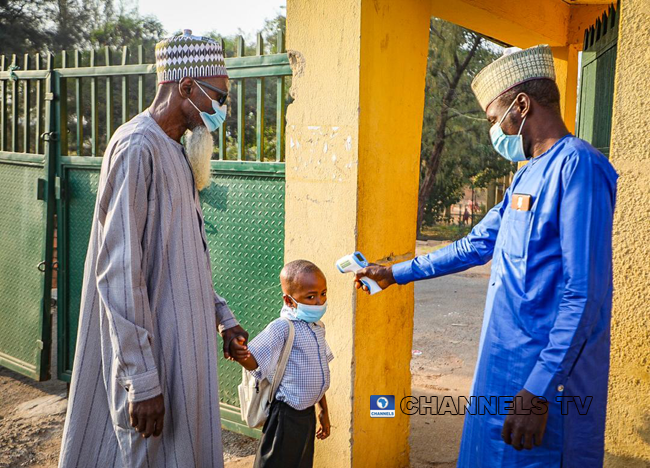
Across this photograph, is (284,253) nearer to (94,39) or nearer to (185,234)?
(185,234)

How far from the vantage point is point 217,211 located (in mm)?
4340

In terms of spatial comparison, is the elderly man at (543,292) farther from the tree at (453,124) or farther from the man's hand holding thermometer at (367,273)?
the tree at (453,124)

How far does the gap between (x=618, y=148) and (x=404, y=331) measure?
1.65 m

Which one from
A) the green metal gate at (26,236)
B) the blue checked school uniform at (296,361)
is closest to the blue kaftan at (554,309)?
the blue checked school uniform at (296,361)

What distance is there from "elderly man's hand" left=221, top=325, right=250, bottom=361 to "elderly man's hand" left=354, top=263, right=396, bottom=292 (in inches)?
25.6

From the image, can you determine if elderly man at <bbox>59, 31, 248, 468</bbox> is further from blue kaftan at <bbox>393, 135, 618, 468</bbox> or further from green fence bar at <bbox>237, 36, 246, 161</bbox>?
green fence bar at <bbox>237, 36, 246, 161</bbox>

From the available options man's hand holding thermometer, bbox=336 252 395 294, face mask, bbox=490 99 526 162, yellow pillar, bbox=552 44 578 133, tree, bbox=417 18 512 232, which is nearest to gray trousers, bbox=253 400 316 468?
man's hand holding thermometer, bbox=336 252 395 294

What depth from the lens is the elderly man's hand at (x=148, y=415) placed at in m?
2.16

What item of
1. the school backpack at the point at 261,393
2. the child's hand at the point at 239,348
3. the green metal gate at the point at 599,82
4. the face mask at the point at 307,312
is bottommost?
the school backpack at the point at 261,393

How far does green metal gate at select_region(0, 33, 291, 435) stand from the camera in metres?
4.03

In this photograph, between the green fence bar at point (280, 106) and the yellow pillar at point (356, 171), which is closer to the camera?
the yellow pillar at point (356, 171)

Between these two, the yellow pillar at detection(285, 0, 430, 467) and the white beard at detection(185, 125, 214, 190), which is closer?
the white beard at detection(185, 125, 214, 190)

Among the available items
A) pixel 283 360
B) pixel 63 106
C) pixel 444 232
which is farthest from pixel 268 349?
pixel 444 232

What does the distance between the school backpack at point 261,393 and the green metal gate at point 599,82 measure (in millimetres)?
2474
